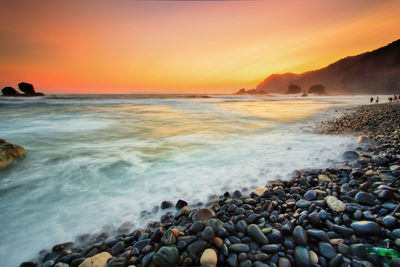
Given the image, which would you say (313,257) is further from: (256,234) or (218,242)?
(218,242)

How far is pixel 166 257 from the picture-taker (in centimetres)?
168

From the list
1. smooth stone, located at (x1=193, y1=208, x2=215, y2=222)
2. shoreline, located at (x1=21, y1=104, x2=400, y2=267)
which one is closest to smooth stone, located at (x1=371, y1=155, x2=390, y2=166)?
shoreline, located at (x1=21, y1=104, x2=400, y2=267)

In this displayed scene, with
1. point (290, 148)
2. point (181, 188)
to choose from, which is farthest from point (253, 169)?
point (290, 148)

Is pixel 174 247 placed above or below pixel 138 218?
above

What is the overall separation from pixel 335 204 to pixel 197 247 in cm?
173

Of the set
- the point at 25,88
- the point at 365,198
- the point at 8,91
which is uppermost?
the point at 25,88

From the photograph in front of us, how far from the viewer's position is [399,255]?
150 cm

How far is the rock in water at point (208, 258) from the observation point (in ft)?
5.19

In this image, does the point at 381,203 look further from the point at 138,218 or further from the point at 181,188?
the point at 138,218

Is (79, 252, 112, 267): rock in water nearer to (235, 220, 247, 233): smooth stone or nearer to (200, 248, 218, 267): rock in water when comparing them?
(200, 248, 218, 267): rock in water

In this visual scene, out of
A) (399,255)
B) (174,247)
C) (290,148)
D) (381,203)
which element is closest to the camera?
(399,255)

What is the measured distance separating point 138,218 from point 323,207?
2.45 m

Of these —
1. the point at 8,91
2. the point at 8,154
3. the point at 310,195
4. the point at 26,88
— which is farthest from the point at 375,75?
the point at 8,91

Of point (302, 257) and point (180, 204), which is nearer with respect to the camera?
point (302, 257)
